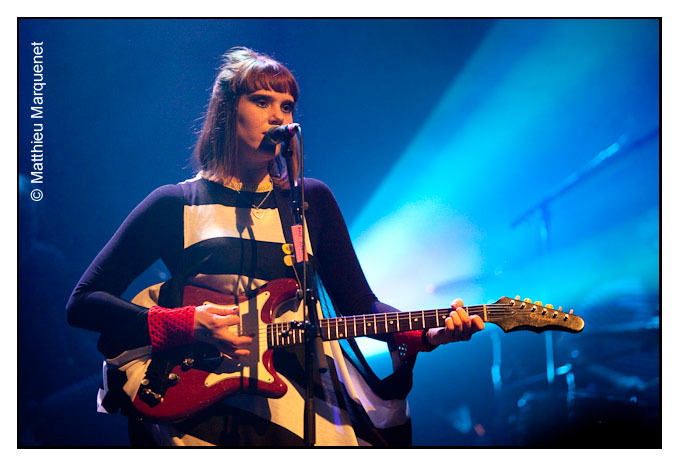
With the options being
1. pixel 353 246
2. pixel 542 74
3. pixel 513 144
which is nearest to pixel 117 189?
pixel 353 246

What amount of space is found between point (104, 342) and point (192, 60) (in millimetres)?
1450

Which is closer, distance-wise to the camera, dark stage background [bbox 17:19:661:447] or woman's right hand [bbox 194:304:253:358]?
woman's right hand [bbox 194:304:253:358]

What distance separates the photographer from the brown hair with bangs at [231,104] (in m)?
2.94

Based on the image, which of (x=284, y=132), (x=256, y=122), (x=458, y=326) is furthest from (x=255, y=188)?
(x=458, y=326)

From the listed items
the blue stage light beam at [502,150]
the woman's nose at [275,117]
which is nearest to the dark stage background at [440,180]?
the blue stage light beam at [502,150]

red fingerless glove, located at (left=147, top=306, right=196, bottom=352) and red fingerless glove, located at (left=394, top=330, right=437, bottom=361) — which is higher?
red fingerless glove, located at (left=147, top=306, right=196, bottom=352)

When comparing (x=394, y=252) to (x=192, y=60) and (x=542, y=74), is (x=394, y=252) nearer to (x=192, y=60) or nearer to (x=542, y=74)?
(x=542, y=74)

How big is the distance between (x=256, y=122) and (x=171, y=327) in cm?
104

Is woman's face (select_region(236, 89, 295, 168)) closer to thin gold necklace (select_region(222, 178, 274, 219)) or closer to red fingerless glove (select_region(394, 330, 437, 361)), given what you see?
thin gold necklace (select_region(222, 178, 274, 219))

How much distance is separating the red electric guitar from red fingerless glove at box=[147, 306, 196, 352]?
37 millimetres

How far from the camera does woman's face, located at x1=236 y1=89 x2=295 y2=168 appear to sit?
291cm

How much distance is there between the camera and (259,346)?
267 centimetres

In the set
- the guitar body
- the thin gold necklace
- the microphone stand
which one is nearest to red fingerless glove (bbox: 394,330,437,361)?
the microphone stand
